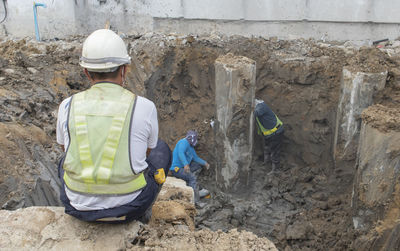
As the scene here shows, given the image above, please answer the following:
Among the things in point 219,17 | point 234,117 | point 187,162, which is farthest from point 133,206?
point 219,17

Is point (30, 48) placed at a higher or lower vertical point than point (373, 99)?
higher

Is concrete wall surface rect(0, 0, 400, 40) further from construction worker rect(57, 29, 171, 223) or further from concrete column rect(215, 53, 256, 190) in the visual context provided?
construction worker rect(57, 29, 171, 223)

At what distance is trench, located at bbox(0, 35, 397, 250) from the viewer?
496 centimetres

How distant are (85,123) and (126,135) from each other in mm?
234

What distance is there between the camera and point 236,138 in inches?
219

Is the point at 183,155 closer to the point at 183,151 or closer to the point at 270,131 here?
the point at 183,151

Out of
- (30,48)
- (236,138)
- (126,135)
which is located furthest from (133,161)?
(30,48)

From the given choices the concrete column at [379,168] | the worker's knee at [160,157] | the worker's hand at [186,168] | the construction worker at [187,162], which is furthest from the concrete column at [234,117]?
the worker's knee at [160,157]

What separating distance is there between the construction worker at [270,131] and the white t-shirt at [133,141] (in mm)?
3999

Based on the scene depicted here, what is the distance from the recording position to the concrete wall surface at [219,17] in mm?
6617

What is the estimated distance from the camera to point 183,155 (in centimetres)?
574

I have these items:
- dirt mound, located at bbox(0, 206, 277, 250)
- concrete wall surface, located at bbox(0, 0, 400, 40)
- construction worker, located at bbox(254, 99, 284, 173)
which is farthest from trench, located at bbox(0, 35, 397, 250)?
dirt mound, located at bbox(0, 206, 277, 250)

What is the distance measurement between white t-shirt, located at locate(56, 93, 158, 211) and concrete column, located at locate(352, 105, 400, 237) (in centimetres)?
264

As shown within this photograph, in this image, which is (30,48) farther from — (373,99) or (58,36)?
(373,99)
